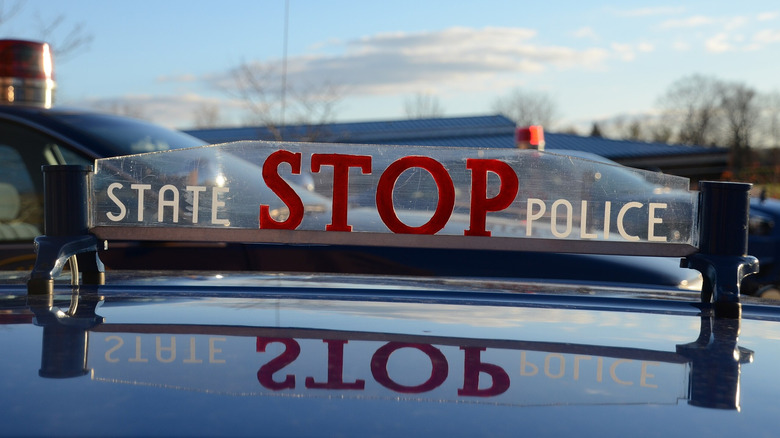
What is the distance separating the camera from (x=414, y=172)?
1971 millimetres

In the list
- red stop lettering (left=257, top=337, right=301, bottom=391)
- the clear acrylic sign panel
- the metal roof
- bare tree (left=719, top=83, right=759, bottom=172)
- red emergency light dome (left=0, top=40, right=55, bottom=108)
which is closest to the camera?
red stop lettering (left=257, top=337, right=301, bottom=391)

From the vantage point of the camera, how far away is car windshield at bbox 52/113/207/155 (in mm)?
3760

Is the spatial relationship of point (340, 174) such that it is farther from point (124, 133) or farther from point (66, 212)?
point (124, 133)

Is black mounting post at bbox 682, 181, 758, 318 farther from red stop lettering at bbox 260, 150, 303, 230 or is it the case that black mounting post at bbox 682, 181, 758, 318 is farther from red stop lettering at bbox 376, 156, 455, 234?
red stop lettering at bbox 260, 150, 303, 230

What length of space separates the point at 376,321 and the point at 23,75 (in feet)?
11.8

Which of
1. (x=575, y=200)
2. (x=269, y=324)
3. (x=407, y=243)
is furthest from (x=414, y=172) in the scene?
(x=269, y=324)

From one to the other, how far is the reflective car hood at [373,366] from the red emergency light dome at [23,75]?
2859 millimetres

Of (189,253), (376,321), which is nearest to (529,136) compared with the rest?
(189,253)

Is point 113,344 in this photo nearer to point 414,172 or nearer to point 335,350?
point 335,350

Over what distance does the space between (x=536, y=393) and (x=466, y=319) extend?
481mm

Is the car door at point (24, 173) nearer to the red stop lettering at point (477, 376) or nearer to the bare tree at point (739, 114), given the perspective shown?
the red stop lettering at point (477, 376)

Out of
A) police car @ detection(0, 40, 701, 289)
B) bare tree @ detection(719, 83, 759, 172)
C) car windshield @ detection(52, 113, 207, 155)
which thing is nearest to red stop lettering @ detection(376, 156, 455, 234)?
police car @ detection(0, 40, 701, 289)

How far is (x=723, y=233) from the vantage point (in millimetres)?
1817

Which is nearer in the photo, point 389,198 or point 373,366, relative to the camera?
point 373,366
